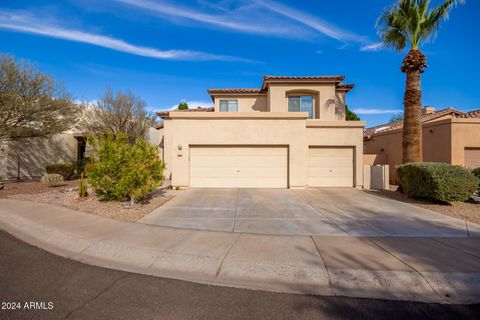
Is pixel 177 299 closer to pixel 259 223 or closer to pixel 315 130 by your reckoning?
pixel 259 223

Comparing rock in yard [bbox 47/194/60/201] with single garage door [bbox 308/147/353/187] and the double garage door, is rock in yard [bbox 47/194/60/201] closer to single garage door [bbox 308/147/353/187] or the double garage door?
the double garage door

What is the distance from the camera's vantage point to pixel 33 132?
13062mm

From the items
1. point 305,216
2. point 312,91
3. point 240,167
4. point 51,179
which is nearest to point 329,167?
point 240,167

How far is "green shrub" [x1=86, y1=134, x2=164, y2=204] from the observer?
781 cm

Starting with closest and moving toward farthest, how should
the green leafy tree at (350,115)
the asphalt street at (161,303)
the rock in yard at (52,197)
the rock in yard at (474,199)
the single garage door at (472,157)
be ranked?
the asphalt street at (161,303)
the rock in yard at (474,199)
the rock in yard at (52,197)
the single garage door at (472,157)
the green leafy tree at (350,115)

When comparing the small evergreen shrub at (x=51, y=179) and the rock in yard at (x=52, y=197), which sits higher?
the small evergreen shrub at (x=51, y=179)

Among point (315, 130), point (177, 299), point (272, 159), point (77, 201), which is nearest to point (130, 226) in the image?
point (177, 299)

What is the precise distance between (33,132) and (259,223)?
48.2 feet

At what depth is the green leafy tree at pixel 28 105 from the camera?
37.6 feet

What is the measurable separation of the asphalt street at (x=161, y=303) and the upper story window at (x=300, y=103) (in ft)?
46.8

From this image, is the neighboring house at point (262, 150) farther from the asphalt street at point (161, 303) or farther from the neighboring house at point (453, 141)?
the asphalt street at point (161, 303)

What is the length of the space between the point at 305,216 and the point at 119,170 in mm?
6658

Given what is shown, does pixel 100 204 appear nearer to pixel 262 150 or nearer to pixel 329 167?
pixel 262 150

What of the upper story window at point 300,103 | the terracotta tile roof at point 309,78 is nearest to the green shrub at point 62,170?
the terracotta tile roof at point 309,78
